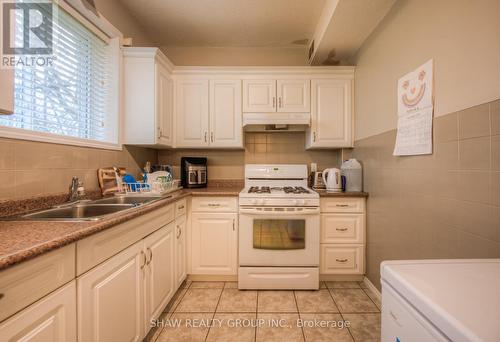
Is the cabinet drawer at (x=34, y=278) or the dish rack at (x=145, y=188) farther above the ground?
the dish rack at (x=145, y=188)

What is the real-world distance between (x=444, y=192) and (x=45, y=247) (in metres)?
1.85

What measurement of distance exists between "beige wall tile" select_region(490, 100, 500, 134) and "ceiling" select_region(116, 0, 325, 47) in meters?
1.69

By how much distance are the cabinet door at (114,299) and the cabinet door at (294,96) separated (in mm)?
1963

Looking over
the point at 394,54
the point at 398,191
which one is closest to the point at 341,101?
the point at 394,54

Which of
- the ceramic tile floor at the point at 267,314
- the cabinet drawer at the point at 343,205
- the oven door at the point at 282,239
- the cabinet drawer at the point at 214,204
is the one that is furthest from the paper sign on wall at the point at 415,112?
the cabinet drawer at the point at 214,204

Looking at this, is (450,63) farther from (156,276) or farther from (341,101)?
(156,276)

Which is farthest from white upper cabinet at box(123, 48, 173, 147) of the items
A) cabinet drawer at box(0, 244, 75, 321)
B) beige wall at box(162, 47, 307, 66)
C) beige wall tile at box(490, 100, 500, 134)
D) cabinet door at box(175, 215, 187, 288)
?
beige wall tile at box(490, 100, 500, 134)

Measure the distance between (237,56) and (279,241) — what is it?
2280 mm

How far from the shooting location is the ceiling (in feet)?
6.74

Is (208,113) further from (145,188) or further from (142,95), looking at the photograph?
(145,188)

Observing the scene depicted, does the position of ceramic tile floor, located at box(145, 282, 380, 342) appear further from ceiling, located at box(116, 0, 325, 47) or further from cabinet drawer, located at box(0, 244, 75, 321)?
ceiling, located at box(116, 0, 325, 47)

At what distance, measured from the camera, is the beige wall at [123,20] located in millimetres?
1859

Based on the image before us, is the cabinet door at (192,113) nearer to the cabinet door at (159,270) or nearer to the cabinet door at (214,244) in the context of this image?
the cabinet door at (214,244)

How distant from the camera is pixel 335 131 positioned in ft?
8.09
